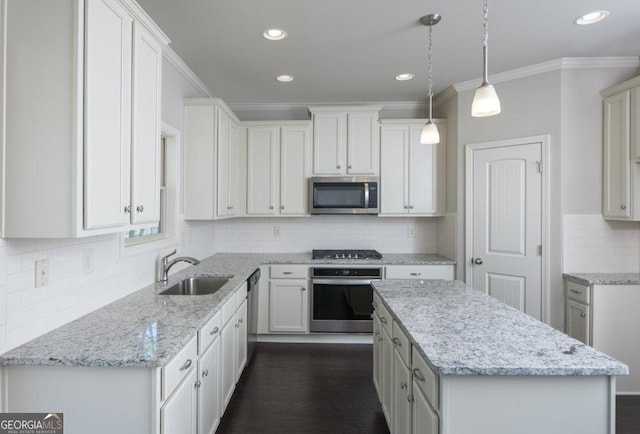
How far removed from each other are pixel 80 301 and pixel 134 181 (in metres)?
0.70

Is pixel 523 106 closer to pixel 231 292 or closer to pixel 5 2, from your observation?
pixel 231 292

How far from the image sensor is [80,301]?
174 cm

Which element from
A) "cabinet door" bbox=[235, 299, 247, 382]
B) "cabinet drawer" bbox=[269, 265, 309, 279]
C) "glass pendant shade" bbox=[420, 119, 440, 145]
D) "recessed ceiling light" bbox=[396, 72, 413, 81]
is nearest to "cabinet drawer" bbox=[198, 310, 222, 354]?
"cabinet door" bbox=[235, 299, 247, 382]

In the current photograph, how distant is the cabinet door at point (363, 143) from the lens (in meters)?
3.79

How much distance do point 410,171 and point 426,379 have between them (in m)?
2.84

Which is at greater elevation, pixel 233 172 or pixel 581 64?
pixel 581 64

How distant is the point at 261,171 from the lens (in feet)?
12.8

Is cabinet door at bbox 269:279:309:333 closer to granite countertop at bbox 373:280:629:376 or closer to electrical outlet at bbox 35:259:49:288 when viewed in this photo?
granite countertop at bbox 373:280:629:376

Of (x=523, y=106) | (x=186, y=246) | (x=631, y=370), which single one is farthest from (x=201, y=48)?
(x=631, y=370)

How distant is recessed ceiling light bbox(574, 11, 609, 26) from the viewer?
7.33ft

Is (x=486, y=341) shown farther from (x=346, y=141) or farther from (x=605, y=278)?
(x=346, y=141)

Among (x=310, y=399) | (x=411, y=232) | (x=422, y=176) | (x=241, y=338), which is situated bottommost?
(x=310, y=399)

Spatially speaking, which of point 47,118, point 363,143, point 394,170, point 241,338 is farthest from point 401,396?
point 363,143

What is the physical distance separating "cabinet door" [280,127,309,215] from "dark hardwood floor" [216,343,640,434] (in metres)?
1.60
